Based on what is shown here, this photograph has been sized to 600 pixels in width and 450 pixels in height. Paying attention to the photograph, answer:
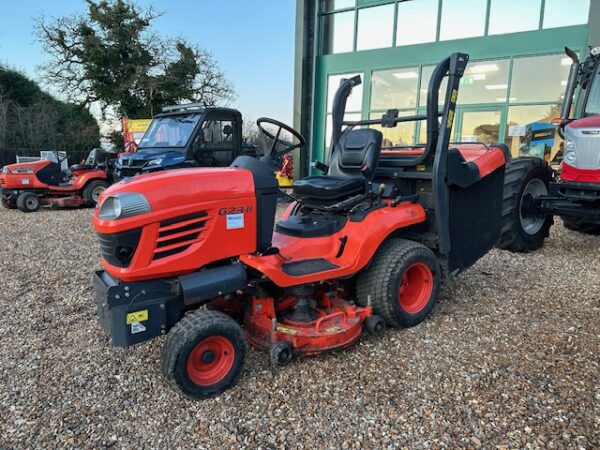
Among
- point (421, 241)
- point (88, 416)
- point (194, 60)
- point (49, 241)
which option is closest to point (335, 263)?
point (421, 241)

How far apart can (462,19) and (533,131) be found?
3.22 metres

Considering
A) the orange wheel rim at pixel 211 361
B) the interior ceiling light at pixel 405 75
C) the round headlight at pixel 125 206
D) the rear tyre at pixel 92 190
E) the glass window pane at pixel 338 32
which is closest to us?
the round headlight at pixel 125 206

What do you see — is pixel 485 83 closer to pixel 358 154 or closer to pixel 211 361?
pixel 358 154

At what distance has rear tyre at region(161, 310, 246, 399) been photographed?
2.30 meters

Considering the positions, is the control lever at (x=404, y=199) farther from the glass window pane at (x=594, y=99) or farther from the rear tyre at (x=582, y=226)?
the rear tyre at (x=582, y=226)

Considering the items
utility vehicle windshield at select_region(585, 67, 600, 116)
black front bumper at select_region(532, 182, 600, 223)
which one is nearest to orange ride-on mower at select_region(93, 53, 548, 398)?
black front bumper at select_region(532, 182, 600, 223)

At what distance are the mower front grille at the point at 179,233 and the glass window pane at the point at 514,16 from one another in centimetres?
1023

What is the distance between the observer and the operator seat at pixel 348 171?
331cm

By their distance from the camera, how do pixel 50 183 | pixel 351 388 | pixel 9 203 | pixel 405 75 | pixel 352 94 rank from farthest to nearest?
1. pixel 352 94
2. pixel 405 75
3. pixel 50 183
4. pixel 9 203
5. pixel 351 388

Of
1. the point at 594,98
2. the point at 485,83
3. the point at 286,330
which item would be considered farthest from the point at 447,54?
the point at 286,330

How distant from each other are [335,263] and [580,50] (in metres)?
9.40

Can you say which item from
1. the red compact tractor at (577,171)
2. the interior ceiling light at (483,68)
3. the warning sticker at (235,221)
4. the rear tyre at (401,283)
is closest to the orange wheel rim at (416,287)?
the rear tyre at (401,283)

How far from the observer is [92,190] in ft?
32.5

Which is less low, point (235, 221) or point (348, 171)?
point (348, 171)
